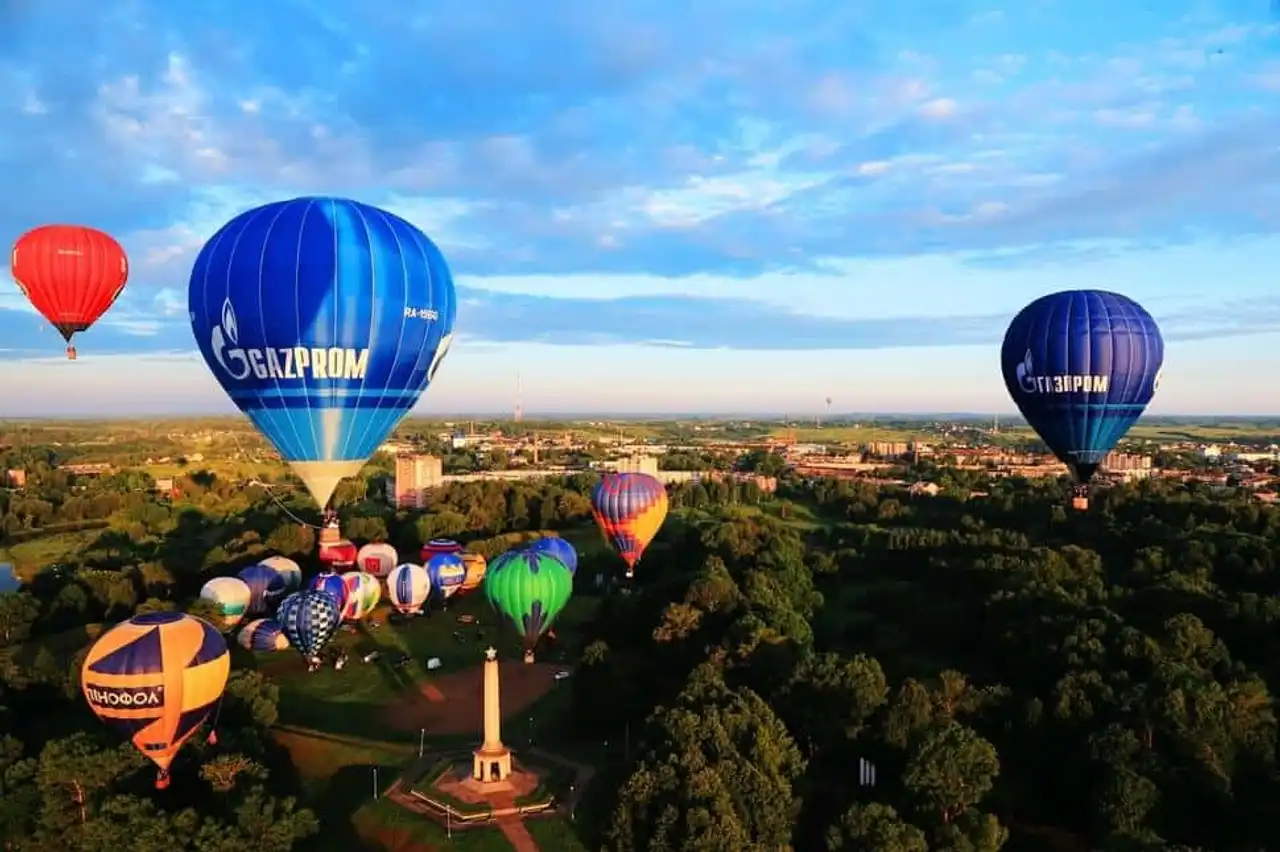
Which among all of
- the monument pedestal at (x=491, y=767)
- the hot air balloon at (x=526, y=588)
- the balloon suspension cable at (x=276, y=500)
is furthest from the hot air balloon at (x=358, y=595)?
the monument pedestal at (x=491, y=767)

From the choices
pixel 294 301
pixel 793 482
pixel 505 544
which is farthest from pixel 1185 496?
pixel 294 301

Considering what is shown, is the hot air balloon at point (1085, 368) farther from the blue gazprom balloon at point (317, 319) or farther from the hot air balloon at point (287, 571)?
the hot air balloon at point (287, 571)

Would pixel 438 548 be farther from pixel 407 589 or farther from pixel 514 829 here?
pixel 514 829

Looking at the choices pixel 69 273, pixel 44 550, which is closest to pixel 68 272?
pixel 69 273

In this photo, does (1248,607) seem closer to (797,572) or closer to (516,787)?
(797,572)

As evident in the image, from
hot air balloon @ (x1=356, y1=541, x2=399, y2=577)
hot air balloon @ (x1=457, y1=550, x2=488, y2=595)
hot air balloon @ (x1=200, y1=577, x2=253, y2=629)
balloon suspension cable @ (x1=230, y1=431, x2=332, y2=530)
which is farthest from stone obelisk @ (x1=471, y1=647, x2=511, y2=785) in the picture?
balloon suspension cable @ (x1=230, y1=431, x2=332, y2=530)
